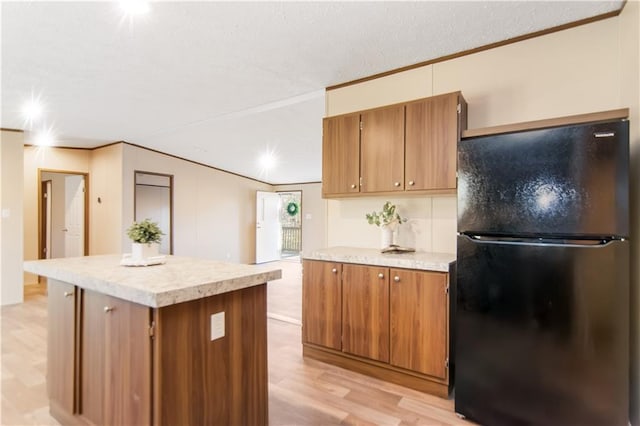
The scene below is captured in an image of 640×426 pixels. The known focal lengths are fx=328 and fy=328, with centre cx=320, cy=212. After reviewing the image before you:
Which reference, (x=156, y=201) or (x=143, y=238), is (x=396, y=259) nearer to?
(x=143, y=238)

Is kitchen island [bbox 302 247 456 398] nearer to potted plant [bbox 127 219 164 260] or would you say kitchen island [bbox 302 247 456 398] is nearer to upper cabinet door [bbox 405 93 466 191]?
upper cabinet door [bbox 405 93 466 191]

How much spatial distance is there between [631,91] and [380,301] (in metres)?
1.99

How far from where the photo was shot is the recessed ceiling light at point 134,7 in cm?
200

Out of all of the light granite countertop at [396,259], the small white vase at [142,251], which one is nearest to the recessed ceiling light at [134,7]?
the small white vase at [142,251]

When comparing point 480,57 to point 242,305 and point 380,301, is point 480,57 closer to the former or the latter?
point 380,301

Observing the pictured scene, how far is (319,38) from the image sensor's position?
7.73ft

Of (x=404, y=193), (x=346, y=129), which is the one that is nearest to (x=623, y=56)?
(x=404, y=193)

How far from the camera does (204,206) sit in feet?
23.6

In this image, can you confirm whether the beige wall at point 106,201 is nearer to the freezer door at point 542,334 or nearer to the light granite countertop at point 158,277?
the light granite countertop at point 158,277

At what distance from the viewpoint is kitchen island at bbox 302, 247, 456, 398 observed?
220cm

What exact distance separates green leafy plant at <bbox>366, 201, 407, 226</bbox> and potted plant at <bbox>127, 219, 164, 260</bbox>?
5.50 ft

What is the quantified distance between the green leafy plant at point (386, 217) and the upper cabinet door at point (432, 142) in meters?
0.27

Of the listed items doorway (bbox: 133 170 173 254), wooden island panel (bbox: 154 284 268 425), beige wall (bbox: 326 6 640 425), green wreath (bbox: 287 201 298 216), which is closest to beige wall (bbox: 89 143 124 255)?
doorway (bbox: 133 170 173 254)

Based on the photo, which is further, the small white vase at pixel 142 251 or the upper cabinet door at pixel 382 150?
the upper cabinet door at pixel 382 150
